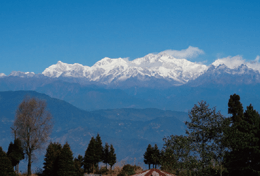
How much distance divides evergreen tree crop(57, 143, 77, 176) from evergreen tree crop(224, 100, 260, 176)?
20.3 m

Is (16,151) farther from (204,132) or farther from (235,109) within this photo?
(235,109)

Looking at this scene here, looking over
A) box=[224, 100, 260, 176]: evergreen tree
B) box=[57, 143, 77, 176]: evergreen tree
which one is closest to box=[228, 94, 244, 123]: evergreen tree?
box=[224, 100, 260, 176]: evergreen tree

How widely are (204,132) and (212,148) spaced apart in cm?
175

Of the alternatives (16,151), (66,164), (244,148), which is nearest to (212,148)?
(244,148)

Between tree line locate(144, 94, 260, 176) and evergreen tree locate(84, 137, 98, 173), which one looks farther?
evergreen tree locate(84, 137, 98, 173)

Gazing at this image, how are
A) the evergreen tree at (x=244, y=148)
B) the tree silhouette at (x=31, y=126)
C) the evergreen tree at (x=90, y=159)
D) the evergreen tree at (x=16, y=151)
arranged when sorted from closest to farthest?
the evergreen tree at (x=244, y=148) < the tree silhouette at (x=31, y=126) < the evergreen tree at (x=16, y=151) < the evergreen tree at (x=90, y=159)

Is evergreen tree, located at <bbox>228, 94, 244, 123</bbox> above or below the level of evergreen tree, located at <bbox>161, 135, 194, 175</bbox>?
above

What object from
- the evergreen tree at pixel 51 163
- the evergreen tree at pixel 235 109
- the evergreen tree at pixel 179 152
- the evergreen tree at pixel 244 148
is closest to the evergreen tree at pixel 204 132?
the evergreen tree at pixel 179 152

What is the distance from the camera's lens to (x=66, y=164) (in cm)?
4234

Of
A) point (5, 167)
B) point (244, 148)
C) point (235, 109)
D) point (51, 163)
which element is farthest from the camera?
point (235, 109)

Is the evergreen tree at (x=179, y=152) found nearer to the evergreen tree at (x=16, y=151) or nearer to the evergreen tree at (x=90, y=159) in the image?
the evergreen tree at (x=16, y=151)

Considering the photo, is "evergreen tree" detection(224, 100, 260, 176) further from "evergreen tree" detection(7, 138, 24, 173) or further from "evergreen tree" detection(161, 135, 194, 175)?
"evergreen tree" detection(7, 138, 24, 173)

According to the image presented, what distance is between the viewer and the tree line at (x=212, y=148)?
31234 mm

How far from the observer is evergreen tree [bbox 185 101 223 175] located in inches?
1229
